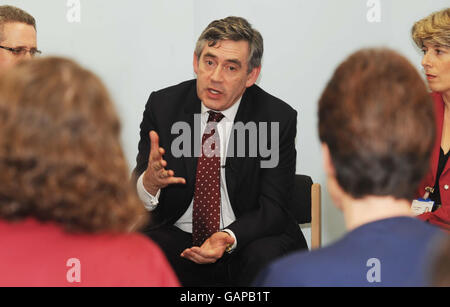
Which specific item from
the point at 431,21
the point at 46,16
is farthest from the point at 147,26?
the point at 431,21

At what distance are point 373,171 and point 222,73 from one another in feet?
4.96

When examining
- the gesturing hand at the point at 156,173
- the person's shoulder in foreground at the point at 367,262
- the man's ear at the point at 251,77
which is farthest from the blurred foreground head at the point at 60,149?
the man's ear at the point at 251,77

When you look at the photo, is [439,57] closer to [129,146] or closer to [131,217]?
[129,146]

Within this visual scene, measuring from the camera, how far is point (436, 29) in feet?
8.98

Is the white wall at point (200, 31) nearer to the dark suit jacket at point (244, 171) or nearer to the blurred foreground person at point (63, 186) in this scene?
the dark suit jacket at point (244, 171)

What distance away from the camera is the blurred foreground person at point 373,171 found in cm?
105

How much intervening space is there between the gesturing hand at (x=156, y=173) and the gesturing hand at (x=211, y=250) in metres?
0.27

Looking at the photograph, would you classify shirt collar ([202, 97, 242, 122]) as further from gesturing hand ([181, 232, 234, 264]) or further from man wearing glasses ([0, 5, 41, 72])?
man wearing glasses ([0, 5, 41, 72])

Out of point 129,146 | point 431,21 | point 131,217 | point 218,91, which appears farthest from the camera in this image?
point 129,146

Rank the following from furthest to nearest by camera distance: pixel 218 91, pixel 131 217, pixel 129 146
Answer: pixel 129 146 < pixel 218 91 < pixel 131 217

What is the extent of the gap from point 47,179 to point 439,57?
221 cm

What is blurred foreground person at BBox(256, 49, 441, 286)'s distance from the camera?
3.44 ft
